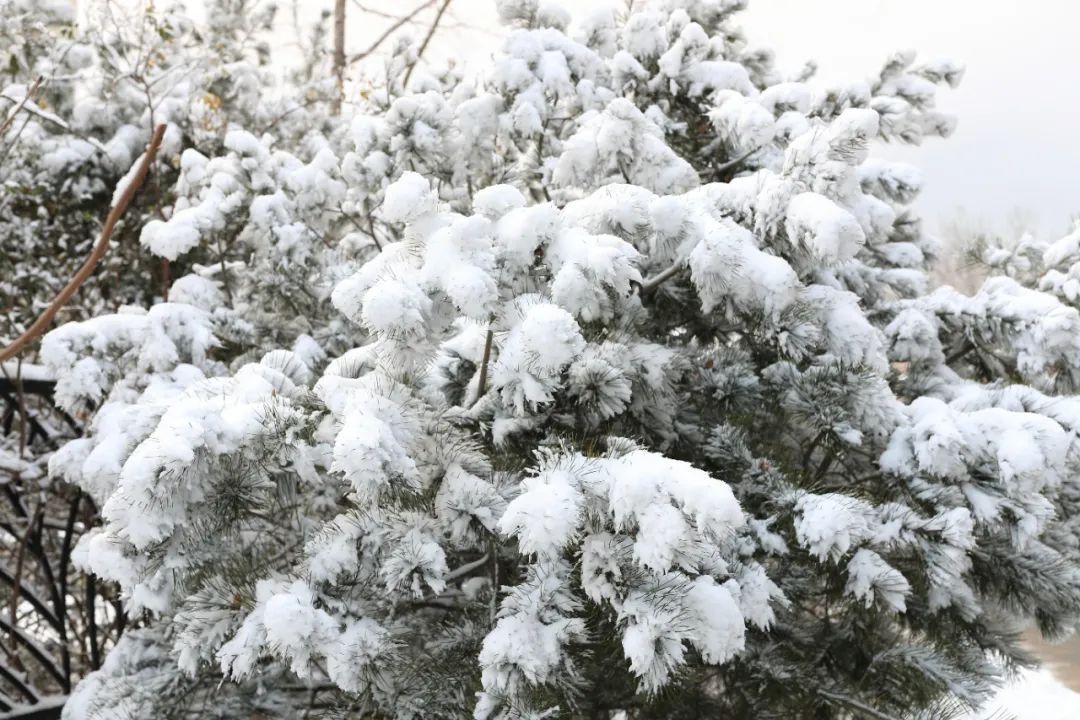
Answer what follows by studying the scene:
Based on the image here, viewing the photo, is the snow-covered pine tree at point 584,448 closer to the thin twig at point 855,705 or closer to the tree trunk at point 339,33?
the thin twig at point 855,705

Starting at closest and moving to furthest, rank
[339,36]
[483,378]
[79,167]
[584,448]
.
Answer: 1. [584,448]
2. [483,378]
3. [79,167]
4. [339,36]

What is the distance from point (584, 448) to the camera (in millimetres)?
1702

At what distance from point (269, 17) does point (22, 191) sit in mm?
2348

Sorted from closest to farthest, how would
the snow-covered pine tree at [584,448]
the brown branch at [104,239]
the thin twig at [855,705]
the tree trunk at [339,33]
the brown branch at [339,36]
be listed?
the brown branch at [104,239]
the snow-covered pine tree at [584,448]
the thin twig at [855,705]
the brown branch at [339,36]
the tree trunk at [339,33]

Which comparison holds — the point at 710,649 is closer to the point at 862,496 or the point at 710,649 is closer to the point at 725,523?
the point at 725,523

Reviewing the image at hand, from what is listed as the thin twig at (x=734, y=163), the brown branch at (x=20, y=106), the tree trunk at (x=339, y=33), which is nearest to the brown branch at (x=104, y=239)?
the brown branch at (x=20, y=106)

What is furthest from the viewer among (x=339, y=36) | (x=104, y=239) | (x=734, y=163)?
(x=339, y=36)

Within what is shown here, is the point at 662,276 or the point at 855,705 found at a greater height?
the point at 662,276

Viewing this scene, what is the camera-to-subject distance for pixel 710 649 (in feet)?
4.19

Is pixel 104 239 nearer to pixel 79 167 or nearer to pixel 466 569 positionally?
pixel 466 569

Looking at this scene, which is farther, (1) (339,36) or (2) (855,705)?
(1) (339,36)

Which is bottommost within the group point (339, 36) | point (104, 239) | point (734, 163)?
point (339, 36)

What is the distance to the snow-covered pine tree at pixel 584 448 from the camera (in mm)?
1360

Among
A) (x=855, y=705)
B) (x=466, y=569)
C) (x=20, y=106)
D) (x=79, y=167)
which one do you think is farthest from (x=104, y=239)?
(x=79, y=167)
